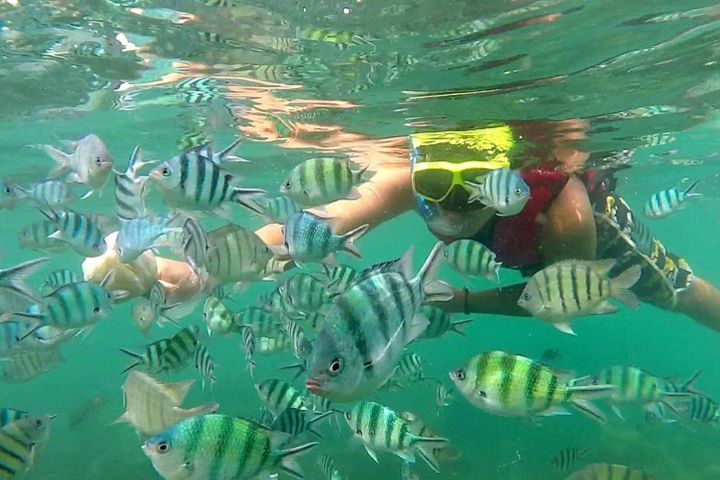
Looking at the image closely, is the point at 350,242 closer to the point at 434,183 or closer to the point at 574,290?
the point at 574,290

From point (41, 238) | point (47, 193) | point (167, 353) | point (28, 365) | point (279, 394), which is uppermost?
point (47, 193)

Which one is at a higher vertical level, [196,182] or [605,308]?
[196,182]

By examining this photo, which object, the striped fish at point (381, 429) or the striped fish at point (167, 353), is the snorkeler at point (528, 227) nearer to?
the striped fish at point (167, 353)

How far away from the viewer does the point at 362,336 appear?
95.9 inches

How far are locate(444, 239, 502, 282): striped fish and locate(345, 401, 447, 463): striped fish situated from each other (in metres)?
2.10

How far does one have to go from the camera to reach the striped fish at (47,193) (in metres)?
6.82

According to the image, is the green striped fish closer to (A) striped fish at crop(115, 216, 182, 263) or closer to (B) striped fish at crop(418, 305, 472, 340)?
(A) striped fish at crop(115, 216, 182, 263)

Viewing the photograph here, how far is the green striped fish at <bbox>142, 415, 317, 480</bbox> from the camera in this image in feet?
9.86

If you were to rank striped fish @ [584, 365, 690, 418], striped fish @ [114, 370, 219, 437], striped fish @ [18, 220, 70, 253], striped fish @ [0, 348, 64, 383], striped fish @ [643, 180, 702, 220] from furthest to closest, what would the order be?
striped fish @ [643, 180, 702, 220] < striped fish @ [0, 348, 64, 383] < striped fish @ [584, 365, 690, 418] < striped fish @ [18, 220, 70, 253] < striped fish @ [114, 370, 219, 437]

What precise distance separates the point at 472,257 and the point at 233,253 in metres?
2.77

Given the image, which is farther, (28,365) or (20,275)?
(28,365)

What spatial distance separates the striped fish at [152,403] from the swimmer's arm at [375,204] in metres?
4.00

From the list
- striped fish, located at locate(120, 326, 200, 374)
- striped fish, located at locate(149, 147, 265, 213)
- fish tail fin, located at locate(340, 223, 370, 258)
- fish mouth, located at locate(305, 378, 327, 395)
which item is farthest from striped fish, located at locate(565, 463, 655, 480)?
fish mouth, located at locate(305, 378, 327, 395)

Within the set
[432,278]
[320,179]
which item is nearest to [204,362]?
[320,179]
